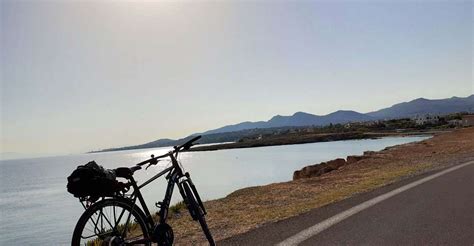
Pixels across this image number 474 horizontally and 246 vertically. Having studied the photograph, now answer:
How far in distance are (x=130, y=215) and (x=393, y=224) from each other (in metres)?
4.44

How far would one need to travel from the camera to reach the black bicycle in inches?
182

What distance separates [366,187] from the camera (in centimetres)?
1232

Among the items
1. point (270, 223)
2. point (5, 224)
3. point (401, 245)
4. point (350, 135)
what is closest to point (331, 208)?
point (270, 223)

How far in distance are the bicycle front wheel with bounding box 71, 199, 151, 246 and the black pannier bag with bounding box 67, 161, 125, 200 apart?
0.49ft

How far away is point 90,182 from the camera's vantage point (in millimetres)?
4500

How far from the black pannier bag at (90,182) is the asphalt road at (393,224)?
253cm

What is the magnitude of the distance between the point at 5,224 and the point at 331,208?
27750 mm

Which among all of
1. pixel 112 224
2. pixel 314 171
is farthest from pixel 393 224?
pixel 314 171

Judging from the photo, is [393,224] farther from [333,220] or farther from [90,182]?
[90,182]

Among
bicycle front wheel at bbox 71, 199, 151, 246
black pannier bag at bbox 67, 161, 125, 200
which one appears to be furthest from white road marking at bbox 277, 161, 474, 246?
black pannier bag at bbox 67, 161, 125, 200

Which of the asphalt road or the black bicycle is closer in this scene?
the black bicycle

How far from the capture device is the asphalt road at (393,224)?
6160 mm

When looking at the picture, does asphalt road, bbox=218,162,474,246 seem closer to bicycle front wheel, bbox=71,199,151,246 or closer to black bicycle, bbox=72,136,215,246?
black bicycle, bbox=72,136,215,246

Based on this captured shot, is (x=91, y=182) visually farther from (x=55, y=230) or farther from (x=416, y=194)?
(x=55, y=230)
